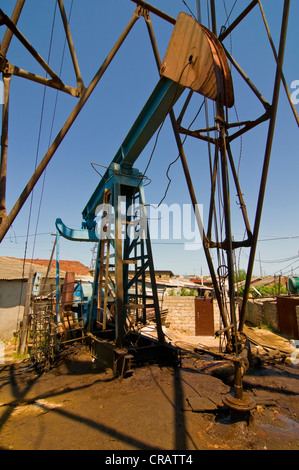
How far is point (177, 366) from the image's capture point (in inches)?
192

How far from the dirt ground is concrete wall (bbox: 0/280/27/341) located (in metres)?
7.01

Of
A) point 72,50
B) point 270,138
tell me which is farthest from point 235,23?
point 72,50

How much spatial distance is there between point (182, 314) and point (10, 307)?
9395mm

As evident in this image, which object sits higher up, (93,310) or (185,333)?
(93,310)

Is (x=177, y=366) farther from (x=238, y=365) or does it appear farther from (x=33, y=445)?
(x=33, y=445)

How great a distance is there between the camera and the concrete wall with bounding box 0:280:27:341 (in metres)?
11.0

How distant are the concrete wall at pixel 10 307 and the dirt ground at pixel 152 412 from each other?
7005 millimetres

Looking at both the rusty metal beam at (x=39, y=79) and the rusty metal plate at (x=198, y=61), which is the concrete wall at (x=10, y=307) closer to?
the rusty metal beam at (x=39, y=79)

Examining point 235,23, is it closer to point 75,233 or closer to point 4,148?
point 4,148

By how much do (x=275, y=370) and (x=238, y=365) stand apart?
2690 mm

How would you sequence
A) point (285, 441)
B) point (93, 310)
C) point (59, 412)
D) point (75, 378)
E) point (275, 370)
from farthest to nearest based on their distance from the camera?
point (93, 310)
point (75, 378)
point (275, 370)
point (59, 412)
point (285, 441)

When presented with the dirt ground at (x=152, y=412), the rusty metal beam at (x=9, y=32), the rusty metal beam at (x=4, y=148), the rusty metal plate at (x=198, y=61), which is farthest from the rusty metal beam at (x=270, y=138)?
the rusty metal beam at (x=4, y=148)

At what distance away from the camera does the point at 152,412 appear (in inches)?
127

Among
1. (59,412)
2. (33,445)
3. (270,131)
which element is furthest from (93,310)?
(270,131)
